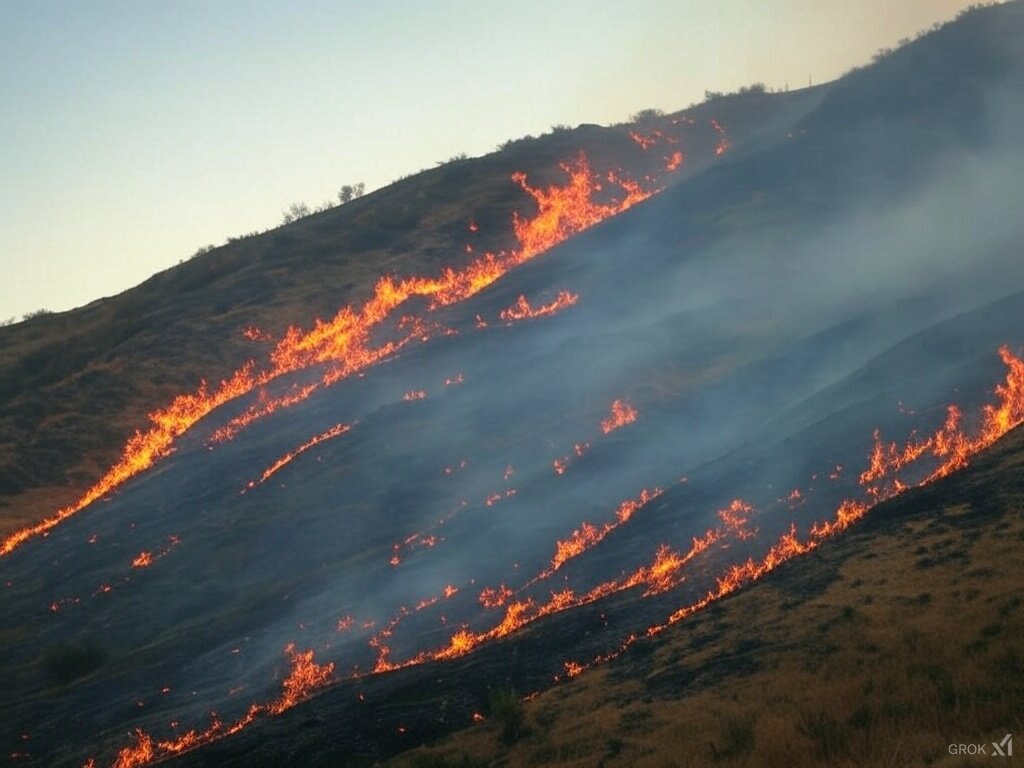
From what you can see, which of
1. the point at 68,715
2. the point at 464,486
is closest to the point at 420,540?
the point at 464,486

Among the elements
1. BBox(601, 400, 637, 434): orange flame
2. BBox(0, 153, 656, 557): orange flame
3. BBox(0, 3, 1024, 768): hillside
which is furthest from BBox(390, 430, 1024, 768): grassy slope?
BBox(0, 153, 656, 557): orange flame

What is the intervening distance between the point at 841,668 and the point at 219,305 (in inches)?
2432

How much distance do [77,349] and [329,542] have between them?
4142 centimetres

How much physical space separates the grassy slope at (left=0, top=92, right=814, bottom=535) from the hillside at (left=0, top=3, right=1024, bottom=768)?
2.54ft

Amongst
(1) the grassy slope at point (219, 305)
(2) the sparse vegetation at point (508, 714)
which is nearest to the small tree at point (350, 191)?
(1) the grassy slope at point (219, 305)

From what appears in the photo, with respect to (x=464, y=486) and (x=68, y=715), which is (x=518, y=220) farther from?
(x=68, y=715)

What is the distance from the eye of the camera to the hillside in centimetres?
2408

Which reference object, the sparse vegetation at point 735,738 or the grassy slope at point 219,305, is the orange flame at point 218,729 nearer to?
the sparse vegetation at point 735,738

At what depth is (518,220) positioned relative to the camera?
267ft

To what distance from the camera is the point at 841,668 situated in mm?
18438

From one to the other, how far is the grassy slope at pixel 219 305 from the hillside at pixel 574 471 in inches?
30.4

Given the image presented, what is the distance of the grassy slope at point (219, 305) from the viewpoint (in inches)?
2277

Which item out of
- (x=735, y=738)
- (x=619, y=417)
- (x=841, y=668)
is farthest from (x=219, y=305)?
(x=735, y=738)

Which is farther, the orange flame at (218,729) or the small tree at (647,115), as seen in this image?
the small tree at (647,115)
